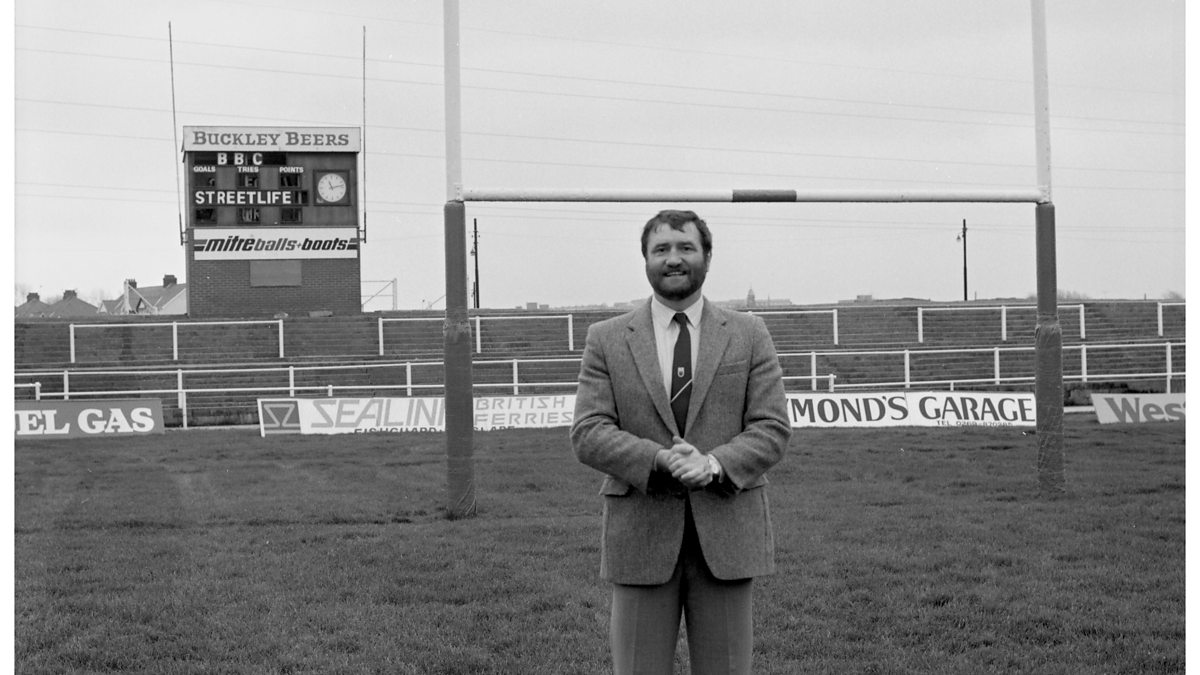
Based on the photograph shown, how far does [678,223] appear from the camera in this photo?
309 centimetres

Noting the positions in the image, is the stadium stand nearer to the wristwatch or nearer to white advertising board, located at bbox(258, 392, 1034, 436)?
white advertising board, located at bbox(258, 392, 1034, 436)

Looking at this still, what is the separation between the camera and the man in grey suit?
310 centimetres

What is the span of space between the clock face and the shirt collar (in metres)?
28.4

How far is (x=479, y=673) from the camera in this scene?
15.5 ft

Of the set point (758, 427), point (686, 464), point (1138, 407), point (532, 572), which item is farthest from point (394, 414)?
point (686, 464)

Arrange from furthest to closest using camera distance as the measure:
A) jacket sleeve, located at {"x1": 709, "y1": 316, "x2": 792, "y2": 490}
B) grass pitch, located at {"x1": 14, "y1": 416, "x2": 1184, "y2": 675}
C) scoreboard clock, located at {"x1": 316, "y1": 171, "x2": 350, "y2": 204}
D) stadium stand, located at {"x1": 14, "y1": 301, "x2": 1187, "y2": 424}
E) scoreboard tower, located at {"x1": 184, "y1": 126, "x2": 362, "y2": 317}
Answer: scoreboard clock, located at {"x1": 316, "y1": 171, "x2": 350, "y2": 204} < scoreboard tower, located at {"x1": 184, "y1": 126, "x2": 362, "y2": 317} < stadium stand, located at {"x1": 14, "y1": 301, "x2": 1187, "y2": 424} < grass pitch, located at {"x1": 14, "y1": 416, "x2": 1184, "y2": 675} < jacket sleeve, located at {"x1": 709, "y1": 316, "x2": 792, "y2": 490}

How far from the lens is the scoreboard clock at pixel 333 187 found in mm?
30641

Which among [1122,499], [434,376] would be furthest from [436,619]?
[434,376]

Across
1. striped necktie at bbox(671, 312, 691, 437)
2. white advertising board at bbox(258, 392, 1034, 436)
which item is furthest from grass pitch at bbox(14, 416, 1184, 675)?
white advertising board at bbox(258, 392, 1034, 436)

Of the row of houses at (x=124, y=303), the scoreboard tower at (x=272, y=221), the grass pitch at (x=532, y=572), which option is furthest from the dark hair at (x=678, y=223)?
the row of houses at (x=124, y=303)

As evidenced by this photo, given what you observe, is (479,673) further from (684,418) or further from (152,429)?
(152,429)

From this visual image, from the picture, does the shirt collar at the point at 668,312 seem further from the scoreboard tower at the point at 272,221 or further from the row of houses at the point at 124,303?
the row of houses at the point at 124,303

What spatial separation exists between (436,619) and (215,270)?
2762cm

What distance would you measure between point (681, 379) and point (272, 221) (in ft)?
94.4
